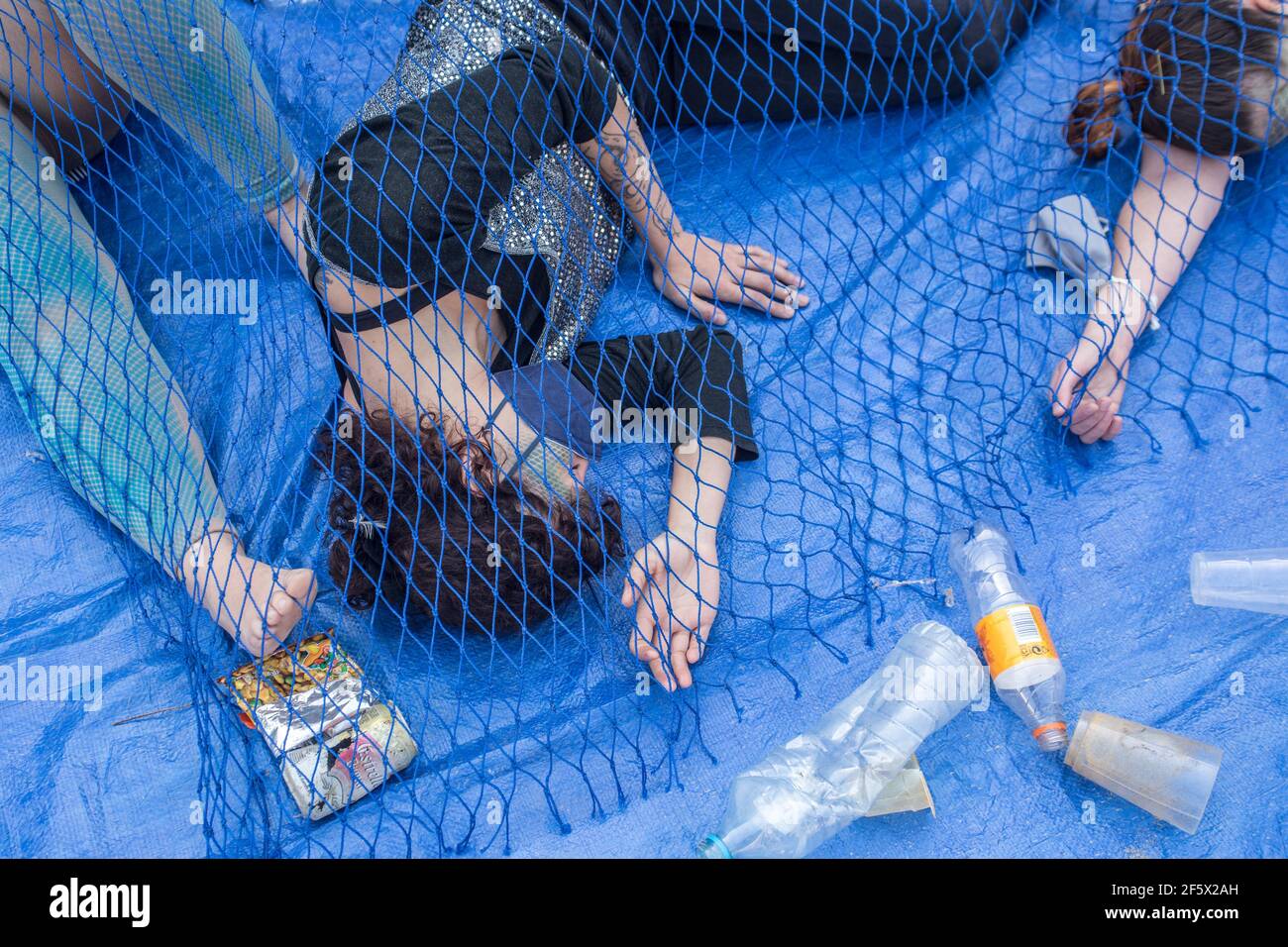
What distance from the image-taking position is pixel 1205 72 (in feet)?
4.71

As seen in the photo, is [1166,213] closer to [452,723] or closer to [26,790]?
[452,723]

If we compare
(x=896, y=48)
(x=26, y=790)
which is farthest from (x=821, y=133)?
(x=26, y=790)

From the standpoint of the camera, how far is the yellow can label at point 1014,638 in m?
1.28

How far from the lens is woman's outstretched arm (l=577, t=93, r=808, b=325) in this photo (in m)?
1.53

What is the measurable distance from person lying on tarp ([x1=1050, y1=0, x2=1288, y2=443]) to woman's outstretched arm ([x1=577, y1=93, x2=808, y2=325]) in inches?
15.1

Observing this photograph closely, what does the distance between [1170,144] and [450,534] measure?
1.06 m

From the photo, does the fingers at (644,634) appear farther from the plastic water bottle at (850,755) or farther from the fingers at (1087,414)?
the fingers at (1087,414)

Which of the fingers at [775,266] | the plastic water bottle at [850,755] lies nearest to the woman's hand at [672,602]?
the plastic water bottle at [850,755]

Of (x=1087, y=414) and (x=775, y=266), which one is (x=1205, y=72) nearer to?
(x=1087, y=414)

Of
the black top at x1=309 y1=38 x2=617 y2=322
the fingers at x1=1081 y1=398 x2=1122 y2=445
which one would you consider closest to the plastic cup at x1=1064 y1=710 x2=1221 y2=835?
the fingers at x1=1081 y1=398 x2=1122 y2=445

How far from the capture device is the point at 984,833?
4.15 ft

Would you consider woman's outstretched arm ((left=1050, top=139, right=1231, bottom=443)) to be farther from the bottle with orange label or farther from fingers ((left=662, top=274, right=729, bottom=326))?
fingers ((left=662, top=274, right=729, bottom=326))

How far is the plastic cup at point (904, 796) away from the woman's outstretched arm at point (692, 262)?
635mm

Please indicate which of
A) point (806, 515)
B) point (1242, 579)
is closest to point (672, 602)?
point (806, 515)
